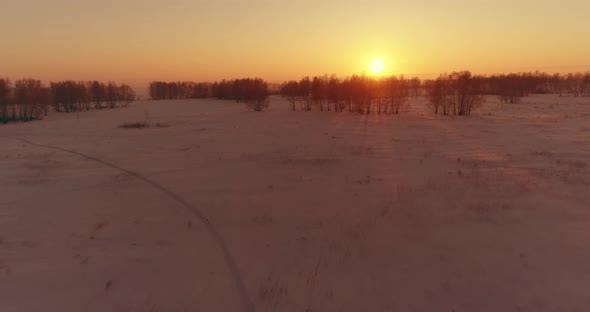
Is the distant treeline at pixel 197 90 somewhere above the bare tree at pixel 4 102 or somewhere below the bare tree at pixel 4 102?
above

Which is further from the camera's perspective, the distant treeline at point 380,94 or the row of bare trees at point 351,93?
the row of bare trees at point 351,93

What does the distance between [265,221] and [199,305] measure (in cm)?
290

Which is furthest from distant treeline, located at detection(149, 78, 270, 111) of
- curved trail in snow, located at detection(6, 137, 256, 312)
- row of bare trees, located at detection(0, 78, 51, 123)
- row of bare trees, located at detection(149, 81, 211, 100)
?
curved trail in snow, located at detection(6, 137, 256, 312)

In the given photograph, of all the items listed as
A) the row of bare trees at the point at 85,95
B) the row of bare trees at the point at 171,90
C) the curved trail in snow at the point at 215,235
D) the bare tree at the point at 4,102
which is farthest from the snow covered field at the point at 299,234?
the row of bare trees at the point at 171,90

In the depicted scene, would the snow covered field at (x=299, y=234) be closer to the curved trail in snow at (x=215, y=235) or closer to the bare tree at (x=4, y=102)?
the curved trail in snow at (x=215, y=235)

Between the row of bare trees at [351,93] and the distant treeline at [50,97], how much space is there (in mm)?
35760

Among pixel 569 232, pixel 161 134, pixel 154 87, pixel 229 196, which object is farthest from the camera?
pixel 154 87

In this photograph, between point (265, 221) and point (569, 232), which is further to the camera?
point (265, 221)

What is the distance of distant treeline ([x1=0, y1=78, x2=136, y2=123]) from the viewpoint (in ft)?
131

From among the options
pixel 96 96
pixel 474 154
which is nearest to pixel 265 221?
pixel 474 154

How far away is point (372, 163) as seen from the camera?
41.1ft

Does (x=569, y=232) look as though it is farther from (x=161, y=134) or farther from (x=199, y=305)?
(x=161, y=134)

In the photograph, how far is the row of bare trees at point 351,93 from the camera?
128 feet

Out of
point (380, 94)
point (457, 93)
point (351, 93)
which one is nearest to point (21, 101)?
point (351, 93)
